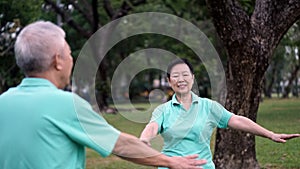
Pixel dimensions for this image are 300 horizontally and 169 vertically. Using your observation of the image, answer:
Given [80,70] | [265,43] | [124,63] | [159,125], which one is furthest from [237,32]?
[80,70]

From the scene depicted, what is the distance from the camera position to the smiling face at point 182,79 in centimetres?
470

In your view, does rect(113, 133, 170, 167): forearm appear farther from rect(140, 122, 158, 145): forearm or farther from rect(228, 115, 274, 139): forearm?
rect(228, 115, 274, 139): forearm

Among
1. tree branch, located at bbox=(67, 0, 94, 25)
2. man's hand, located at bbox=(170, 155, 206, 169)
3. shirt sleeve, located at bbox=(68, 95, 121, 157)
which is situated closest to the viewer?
shirt sleeve, located at bbox=(68, 95, 121, 157)

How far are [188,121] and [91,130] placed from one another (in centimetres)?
205

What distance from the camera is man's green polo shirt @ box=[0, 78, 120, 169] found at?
275 centimetres

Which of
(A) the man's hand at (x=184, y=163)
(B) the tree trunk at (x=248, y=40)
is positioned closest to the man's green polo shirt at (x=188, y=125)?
(A) the man's hand at (x=184, y=163)

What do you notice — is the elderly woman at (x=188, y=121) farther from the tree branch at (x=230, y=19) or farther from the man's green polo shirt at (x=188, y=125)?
the tree branch at (x=230, y=19)

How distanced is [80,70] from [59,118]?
1.13 m

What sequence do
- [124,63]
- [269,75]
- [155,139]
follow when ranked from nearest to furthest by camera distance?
[155,139], [124,63], [269,75]

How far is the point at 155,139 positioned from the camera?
14.4 ft

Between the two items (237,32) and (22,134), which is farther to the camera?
(237,32)

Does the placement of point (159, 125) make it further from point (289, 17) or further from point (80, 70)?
point (289, 17)

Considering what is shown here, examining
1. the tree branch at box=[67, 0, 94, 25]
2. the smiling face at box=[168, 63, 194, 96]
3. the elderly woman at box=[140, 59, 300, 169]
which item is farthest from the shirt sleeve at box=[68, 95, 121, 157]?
the tree branch at box=[67, 0, 94, 25]

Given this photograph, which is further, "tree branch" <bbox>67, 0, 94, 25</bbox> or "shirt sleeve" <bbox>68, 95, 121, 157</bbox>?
"tree branch" <bbox>67, 0, 94, 25</bbox>
